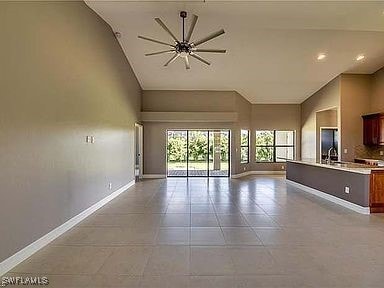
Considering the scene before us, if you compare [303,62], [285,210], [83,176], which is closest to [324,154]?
[303,62]

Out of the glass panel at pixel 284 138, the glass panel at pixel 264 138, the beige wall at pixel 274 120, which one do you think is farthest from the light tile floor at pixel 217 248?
the glass panel at pixel 284 138

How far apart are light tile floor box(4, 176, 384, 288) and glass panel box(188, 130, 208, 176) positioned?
18.3ft

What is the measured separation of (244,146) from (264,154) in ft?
3.76

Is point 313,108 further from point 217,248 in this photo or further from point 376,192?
point 217,248

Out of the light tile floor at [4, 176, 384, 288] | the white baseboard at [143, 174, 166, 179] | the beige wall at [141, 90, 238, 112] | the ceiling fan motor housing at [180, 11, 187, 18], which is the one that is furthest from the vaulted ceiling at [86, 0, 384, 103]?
the light tile floor at [4, 176, 384, 288]

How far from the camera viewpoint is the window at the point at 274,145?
13.0 meters

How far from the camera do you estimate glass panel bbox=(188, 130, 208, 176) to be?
11.8 metres

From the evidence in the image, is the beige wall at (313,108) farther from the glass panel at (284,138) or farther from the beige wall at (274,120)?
the glass panel at (284,138)

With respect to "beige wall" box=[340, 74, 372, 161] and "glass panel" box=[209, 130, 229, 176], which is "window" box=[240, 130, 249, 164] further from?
"beige wall" box=[340, 74, 372, 161]

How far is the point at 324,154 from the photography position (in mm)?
11562

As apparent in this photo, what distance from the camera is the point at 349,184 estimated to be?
612cm

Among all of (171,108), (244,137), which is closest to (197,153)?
(171,108)

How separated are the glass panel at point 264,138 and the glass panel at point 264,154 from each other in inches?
9.0

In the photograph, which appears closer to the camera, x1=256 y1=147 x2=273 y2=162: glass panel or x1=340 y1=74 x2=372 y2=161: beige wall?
x1=340 y1=74 x2=372 y2=161: beige wall
